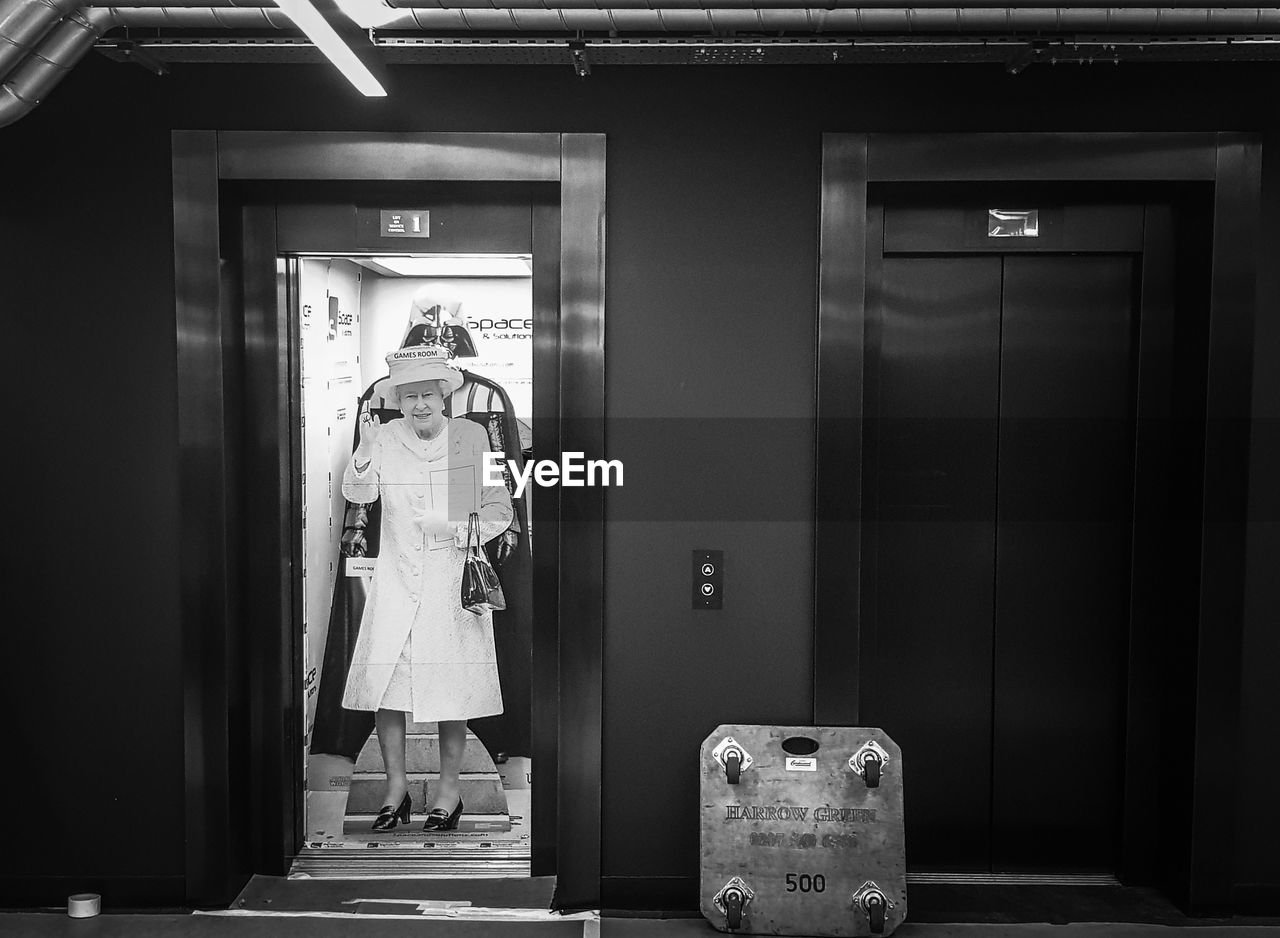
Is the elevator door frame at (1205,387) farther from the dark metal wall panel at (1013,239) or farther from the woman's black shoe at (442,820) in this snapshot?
the woman's black shoe at (442,820)

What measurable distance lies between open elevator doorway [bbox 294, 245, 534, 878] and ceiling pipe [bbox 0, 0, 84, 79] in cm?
99

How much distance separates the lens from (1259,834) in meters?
3.41

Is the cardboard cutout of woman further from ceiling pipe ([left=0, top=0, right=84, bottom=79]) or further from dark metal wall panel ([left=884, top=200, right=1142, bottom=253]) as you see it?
dark metal wall panel ([left=884, top=200, right=1142, bottom=253])

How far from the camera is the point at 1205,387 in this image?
10.9ft

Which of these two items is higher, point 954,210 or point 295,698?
point 954,210

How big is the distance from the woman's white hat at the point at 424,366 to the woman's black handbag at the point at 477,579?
1.54 feet

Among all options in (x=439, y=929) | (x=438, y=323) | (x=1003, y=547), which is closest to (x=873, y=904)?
(x=1003, y=547)

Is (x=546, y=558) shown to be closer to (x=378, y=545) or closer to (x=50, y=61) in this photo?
(x=378, y=545)

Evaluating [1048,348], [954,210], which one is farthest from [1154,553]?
[954,210]

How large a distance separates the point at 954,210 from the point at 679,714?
187 cm

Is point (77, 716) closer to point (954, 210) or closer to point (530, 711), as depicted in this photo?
point (530, 711)

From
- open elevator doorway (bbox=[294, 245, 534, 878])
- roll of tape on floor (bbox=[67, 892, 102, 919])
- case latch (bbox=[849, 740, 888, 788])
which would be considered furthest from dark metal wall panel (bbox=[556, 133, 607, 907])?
roll of tape on floor (bbox=[67, 892, 102, 919])

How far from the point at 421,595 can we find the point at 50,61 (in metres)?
1.89

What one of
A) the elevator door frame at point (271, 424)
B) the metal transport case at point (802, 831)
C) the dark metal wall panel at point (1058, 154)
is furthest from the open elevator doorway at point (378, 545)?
the dark metal wall panel at point (1058, 154)
